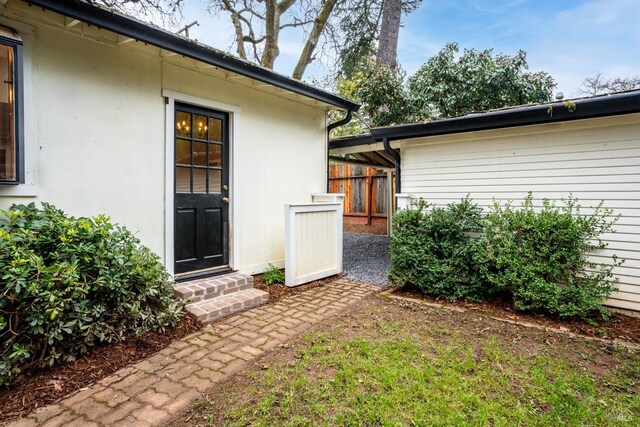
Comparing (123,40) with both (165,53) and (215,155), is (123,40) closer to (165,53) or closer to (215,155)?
(165,53)

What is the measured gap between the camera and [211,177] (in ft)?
14.3

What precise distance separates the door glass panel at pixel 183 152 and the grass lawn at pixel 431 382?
2653mm

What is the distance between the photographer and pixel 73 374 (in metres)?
2.33

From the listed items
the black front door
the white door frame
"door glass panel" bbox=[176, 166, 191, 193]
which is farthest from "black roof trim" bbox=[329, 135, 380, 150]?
"door glass panel" bbox=[176, 166, 191, 193]

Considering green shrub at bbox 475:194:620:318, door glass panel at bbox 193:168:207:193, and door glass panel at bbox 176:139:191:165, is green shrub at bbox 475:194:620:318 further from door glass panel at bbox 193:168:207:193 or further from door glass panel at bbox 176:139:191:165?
door glass panel at bbox 176:139:191:165

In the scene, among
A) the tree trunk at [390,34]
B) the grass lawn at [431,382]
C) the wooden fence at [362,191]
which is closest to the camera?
the grass lawn at [431,382]

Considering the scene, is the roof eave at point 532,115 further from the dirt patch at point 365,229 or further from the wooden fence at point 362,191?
the wooden fence at point 362,191

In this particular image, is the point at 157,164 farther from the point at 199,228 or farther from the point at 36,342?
the point at 36,342

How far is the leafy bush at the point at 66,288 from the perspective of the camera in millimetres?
2197

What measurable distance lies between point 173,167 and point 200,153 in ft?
1.53

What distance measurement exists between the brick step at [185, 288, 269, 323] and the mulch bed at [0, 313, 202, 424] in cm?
37

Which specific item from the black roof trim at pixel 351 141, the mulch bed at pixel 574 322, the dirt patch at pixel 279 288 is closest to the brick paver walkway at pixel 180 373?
the dirt patch at pixel 279 288

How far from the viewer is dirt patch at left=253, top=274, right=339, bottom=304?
13.8ft

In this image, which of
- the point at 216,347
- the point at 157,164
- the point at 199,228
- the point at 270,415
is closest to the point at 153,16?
the point at 157,164
